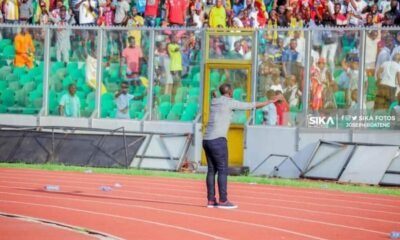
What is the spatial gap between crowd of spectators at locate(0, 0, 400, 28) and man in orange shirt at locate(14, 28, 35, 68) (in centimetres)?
183

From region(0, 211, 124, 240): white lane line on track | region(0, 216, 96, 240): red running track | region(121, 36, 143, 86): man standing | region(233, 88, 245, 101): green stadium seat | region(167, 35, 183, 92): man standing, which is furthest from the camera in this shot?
region(121, 36, 143, 86): man standing

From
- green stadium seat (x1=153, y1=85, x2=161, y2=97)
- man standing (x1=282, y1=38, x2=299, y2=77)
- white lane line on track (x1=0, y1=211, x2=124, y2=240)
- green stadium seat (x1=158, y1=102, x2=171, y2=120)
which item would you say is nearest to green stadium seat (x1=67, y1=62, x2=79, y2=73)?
green stadium seat (x1=153, y1=85, x2=161, y2=97)

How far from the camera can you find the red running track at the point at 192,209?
47.2 feet

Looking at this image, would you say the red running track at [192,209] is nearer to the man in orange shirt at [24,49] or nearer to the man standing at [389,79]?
the man standing at [389,79]

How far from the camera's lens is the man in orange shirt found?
29500 millimetres

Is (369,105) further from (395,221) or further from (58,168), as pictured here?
(395,221)

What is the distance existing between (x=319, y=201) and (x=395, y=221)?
3.09 m

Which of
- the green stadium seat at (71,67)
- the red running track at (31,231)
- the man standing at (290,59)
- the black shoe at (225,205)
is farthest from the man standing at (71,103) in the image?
the red running track at (31,231)

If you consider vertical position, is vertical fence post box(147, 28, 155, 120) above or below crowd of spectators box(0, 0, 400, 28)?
below

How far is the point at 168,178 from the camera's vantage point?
2459 centimetres

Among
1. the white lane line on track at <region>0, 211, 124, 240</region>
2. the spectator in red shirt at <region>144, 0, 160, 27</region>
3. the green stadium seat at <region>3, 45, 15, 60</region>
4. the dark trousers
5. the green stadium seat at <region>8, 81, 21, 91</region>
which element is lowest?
the white lane line on track at <region>0, 211, 124, 240</region>

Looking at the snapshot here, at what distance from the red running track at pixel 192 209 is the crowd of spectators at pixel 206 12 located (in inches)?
245

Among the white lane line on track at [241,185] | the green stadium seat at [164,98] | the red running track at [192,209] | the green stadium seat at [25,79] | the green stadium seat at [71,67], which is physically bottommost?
the white lane line on track at [241,185]

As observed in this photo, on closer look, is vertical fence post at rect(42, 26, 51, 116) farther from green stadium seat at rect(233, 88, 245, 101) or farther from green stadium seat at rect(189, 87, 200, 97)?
green stadium seat at rect(233, 88, 245, 101)
